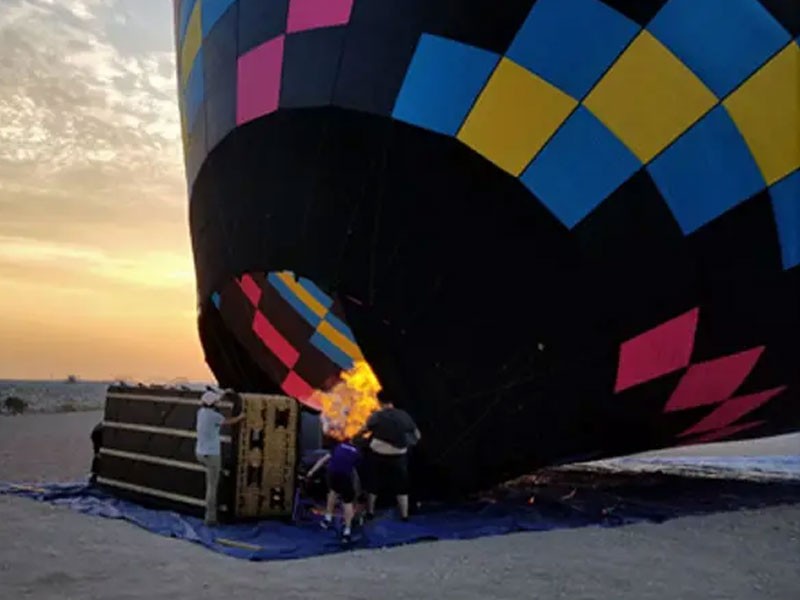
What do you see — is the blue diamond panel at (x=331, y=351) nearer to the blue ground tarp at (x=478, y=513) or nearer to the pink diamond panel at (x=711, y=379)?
the blue ground tarp at (x=478, y=513)

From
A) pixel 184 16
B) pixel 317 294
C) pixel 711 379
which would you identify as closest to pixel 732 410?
pixel 711 379

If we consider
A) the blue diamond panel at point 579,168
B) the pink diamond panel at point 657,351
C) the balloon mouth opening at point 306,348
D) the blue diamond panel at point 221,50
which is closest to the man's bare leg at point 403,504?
the pink diamond panel at point 657,351

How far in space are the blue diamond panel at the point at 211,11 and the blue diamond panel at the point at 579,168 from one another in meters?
2.55

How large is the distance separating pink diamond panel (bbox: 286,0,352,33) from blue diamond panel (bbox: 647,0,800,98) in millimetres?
1835

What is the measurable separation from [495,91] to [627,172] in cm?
92

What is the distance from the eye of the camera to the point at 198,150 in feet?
24.1

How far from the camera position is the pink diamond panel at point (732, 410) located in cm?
705

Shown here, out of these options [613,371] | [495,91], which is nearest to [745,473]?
[613,371]

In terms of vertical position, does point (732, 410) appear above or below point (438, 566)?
above

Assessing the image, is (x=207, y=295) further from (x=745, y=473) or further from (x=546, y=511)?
(x=745, y=473)

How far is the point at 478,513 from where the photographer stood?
692cm

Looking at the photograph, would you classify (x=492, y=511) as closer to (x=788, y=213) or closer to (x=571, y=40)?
(x=788, y=213)

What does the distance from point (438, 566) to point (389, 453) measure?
4.16 feet

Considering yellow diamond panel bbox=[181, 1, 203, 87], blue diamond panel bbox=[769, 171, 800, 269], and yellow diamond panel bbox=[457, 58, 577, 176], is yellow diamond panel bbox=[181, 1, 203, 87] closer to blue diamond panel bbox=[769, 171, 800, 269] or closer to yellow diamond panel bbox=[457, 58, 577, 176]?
yellow diamond panel bbox=[457, 58, 577, 176]
